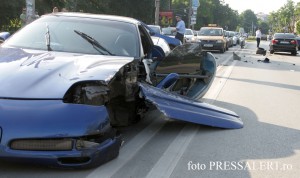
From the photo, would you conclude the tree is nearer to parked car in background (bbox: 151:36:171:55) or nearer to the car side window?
parked car in background (bbox: 151:36:171:55)

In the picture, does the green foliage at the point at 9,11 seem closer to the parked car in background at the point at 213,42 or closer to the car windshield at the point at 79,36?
the parked car in background at the point at 213,42

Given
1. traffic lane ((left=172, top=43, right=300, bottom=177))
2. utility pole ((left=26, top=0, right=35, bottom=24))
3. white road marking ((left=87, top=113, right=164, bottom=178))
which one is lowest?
traffic lane ((left=172, top=43, right=300, bottom=177))

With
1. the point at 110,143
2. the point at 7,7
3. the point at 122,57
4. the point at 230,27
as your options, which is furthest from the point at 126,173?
the point at 230,27

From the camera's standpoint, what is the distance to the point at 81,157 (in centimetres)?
396

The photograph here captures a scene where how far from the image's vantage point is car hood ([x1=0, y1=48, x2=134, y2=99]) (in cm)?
410

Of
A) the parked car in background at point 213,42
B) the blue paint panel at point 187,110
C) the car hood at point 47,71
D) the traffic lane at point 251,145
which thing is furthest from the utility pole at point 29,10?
the parked car in background at point 213,42

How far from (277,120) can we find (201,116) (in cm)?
199

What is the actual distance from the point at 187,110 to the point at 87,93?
5.88ft

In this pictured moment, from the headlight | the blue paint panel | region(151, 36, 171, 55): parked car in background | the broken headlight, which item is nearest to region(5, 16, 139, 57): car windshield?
the blue paint panel

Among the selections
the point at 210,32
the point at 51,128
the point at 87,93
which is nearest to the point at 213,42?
the point at 210,32

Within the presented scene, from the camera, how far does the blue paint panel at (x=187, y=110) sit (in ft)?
17.3

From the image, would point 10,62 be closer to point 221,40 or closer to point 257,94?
point 257,94

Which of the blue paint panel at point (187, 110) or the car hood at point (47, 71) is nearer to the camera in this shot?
the car hood at point (47, 71)

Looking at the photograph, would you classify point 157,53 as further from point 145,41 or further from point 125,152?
point 125,152
